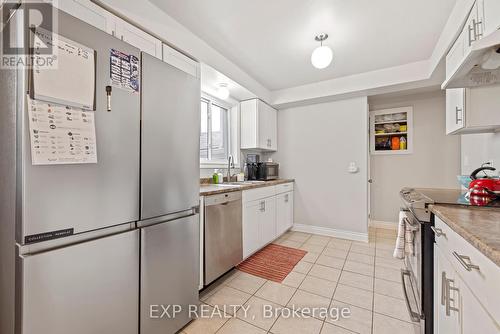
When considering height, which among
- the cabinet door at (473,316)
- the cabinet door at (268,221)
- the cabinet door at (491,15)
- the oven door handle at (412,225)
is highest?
the cabinet door at (491,15)

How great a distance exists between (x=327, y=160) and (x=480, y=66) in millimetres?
2296

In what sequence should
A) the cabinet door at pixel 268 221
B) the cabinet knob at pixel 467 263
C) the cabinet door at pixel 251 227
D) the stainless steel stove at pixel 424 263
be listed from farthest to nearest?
1. the cabinet door at pixel 268 221
2. the cabinet door at pixel 251 227
3. the stainless steel stove at pixel 424 263
4. the cabinet knob at pixel 467 263

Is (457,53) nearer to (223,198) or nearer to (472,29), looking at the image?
(472,29)

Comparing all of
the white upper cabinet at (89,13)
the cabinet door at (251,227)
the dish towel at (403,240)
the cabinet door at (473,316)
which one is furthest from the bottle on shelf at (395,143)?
the white upper cabinet at (89,13)

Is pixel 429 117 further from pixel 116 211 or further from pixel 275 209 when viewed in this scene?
pixel 116 211

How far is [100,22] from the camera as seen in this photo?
1.36 meters

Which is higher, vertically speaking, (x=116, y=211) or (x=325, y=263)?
(x=116, y=211)

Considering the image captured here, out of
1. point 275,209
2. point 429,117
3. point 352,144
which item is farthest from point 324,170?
point 429,117

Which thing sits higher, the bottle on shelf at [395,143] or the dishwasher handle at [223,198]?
the bottle on shelf at [395,143]

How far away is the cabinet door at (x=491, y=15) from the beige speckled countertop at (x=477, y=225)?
1095 mm

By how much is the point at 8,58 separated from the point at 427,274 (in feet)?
8.04

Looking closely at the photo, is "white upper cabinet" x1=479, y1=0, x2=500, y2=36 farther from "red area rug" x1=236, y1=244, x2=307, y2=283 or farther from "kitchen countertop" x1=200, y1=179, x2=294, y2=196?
"red area rug" x1=236, y1=244, x2=307, y2=283
